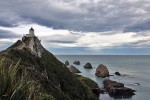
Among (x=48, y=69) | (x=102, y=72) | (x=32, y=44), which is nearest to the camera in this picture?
(x=48, y=69)

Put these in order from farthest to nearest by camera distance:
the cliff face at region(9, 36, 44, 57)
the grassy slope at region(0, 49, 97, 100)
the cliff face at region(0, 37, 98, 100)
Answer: the cliff face at region(9, 36, 44, 57), the grassy slope at region(0, 49, 97, 100), the cliff face at region(0, 37, 98, 100)

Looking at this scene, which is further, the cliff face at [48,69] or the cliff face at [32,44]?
the cliff face at [32,44]

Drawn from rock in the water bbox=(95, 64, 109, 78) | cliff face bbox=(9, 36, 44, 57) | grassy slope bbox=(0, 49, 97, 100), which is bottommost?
rock in the water bbox=(95, 64, 109, 78)

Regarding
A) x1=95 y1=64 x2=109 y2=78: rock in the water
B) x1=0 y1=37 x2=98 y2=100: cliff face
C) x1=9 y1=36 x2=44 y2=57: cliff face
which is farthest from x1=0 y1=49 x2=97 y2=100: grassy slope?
x1=95 y1=64 x2=109 y2=78: rock in the water

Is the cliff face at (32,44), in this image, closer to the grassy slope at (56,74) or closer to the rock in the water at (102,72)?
the grassy slope at (56,74)

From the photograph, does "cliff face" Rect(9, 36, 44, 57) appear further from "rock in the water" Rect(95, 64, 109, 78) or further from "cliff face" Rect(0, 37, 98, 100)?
"rock in the water" Rect(95, 64, 109, 78)

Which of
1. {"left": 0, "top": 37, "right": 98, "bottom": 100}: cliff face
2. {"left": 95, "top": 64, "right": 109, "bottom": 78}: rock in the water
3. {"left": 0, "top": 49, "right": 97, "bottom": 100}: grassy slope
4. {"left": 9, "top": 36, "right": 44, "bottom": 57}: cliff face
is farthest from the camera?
{"left": 95, "top": 64, "right": 109, "bottom": 78}: rock in the water

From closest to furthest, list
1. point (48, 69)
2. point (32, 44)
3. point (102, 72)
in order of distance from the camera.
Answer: point (48, 69) → point (32, 44) → point (102, 72)

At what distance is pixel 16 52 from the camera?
6344 cm

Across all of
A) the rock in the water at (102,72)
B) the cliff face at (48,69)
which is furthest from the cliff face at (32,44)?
the rock in the water at (102,72)

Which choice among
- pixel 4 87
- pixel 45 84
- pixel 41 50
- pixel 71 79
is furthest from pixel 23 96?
pixel 41 50

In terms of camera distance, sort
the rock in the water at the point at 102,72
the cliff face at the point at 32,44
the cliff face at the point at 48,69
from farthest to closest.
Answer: the rock in the water at the point at 102,72 < the cliff face at the point at 32,44 < the cliff face at the point at 48,69

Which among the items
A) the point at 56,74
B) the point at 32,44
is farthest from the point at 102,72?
the point at 56,74

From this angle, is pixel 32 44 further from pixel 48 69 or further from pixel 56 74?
pixel 48 69
